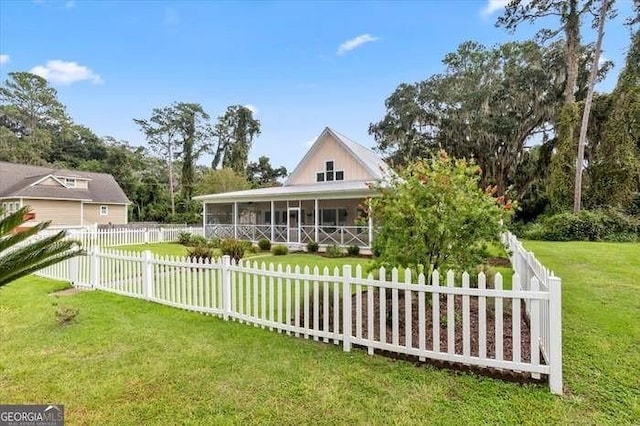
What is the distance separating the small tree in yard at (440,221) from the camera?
16.2 ft

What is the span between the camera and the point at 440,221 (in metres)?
4.91

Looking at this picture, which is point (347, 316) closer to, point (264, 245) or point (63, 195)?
point (264, 245)

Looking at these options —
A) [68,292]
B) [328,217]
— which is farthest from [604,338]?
[328,217]

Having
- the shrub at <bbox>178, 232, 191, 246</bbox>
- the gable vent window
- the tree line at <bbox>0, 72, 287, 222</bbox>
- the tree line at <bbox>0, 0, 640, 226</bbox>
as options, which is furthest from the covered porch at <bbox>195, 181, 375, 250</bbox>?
the tree line at <bbox>0, 72, 287, 222</bbox>

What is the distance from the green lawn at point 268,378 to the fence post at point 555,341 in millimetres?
116

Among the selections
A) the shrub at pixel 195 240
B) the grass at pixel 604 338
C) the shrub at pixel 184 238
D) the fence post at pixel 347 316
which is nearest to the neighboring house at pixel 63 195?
the shrub at pixel 184 238

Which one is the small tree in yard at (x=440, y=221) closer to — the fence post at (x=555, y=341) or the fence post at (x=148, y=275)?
the fence post at (x=555, y=341)

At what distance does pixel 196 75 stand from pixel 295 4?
12240mm

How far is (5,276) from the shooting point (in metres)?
3.16

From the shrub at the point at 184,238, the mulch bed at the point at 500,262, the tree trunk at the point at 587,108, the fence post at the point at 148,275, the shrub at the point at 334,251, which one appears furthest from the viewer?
the shrub at the point at 184,238

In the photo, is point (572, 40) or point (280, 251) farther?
point (572, 40)

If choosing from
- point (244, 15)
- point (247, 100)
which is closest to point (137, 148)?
point (247, 100)

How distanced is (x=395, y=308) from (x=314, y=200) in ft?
53.0

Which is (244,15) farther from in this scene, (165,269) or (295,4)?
(165,269)
